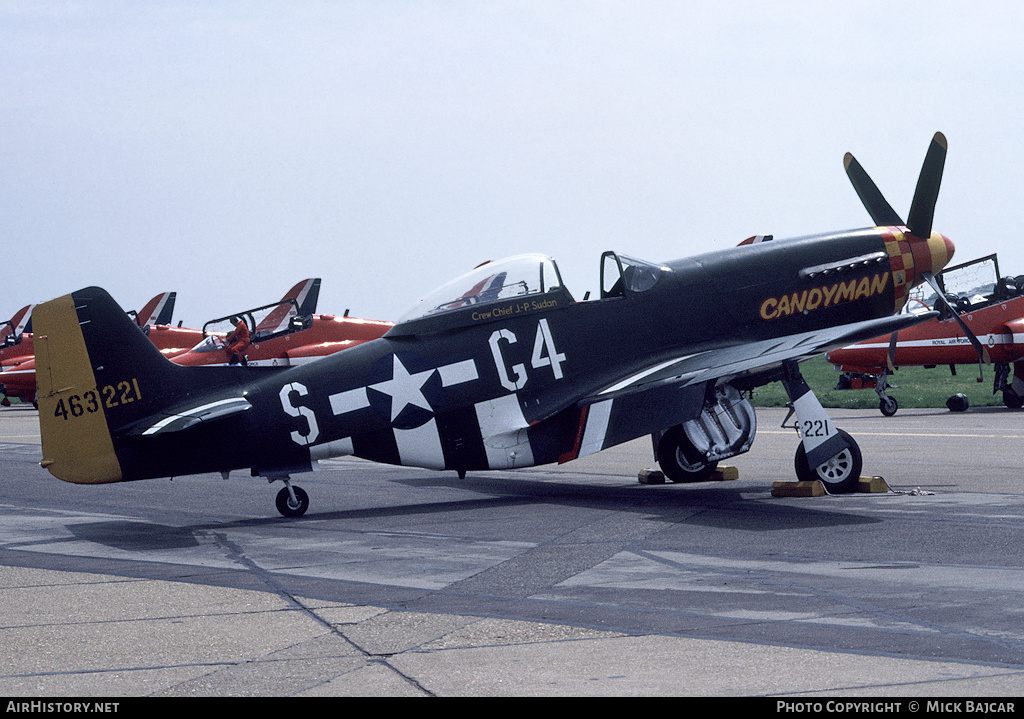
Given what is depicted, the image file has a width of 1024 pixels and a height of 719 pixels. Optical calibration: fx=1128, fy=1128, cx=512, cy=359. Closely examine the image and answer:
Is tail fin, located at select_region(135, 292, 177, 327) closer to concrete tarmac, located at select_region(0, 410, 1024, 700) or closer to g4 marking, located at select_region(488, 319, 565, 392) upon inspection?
g4 marking, located at select_region(488, 319, 565, 392)

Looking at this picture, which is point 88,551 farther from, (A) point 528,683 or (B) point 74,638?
(A) point 528,683

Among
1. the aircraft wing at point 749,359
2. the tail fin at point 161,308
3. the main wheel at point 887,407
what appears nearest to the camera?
the aircraft wing at point 749,359

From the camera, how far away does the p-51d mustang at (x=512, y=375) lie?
11711 mm

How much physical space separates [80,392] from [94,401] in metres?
0.17

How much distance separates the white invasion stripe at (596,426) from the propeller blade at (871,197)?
19.5 ft

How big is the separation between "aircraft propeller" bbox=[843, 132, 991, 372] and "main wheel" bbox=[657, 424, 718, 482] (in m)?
3.19

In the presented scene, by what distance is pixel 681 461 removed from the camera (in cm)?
1505

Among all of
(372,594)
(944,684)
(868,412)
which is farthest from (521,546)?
(868,412)

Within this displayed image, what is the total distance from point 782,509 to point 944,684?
21.9 feet

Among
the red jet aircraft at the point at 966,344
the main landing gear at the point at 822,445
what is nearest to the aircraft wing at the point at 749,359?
the main landing gear at the point at 822,445

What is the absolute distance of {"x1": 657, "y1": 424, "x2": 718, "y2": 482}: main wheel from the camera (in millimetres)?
15016

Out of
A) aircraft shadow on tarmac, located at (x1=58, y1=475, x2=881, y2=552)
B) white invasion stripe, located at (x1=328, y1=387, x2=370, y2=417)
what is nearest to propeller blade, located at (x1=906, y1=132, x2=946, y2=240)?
aircraft shadow on tarmac, located at (x1=58, y1=475, x2=881, y2=552)

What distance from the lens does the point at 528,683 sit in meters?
5.53

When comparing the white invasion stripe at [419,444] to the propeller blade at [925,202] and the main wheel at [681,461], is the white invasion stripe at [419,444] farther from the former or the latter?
the propeller blade at [925,202]
